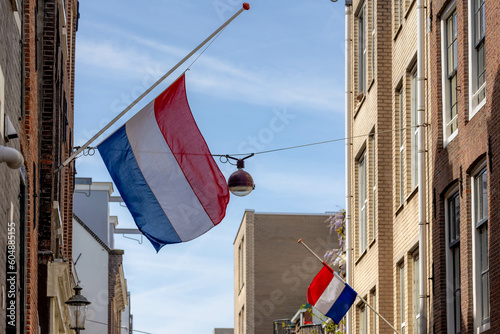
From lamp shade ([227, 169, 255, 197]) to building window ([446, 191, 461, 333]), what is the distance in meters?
3.90

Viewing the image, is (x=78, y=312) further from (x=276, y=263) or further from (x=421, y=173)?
(x=276, y=263)

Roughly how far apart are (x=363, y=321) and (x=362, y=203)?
3236mm

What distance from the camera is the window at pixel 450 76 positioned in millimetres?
20875

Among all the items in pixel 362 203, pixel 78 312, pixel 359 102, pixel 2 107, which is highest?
pixel 359 102

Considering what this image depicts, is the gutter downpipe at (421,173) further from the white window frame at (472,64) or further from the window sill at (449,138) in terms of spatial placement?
the white window frame at (472,64)

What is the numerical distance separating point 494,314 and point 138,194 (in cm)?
576

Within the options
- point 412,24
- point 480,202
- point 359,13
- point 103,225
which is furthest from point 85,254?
point 480,202

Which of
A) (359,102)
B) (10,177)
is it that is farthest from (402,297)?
(10,177)

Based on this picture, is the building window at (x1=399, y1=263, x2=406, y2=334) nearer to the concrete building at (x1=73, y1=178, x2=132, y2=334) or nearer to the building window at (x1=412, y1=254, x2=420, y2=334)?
the building window at (x1=412, y1=254, x2=420, y2=334)

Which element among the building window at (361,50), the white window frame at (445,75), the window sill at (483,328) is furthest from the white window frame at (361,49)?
the window sill at (483,328)

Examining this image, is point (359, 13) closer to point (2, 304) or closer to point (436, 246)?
point (436, 246)

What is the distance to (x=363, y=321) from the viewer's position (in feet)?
98.8

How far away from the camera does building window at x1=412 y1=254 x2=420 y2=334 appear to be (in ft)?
77.6

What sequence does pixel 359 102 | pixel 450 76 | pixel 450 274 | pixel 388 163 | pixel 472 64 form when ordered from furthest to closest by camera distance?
pixel 359 102
pixel 388 163
pixel 450 76
pixel 450 274
pixel 472 64
